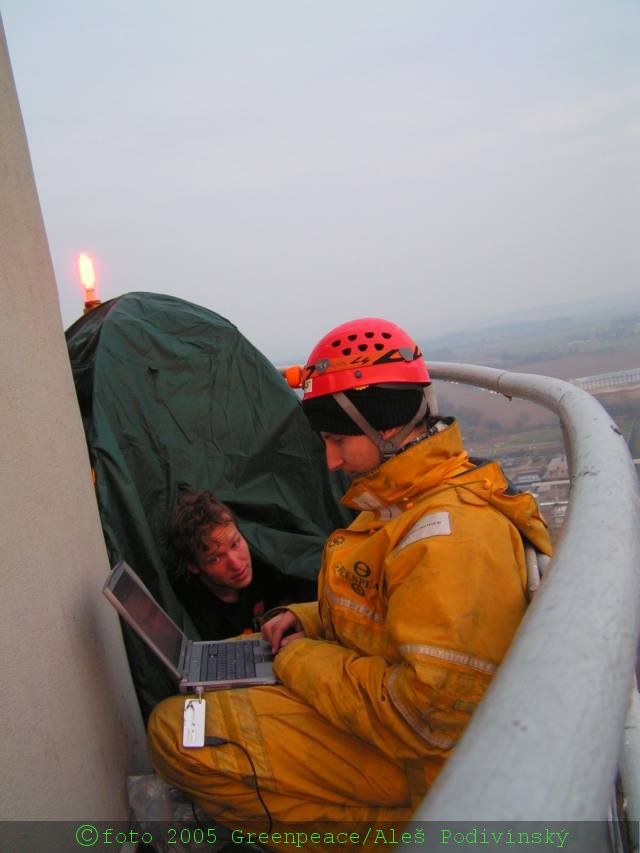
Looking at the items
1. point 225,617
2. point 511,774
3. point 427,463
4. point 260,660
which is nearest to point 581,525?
point 511,774

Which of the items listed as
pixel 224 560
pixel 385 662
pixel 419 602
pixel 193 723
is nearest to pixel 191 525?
pixel 224 560

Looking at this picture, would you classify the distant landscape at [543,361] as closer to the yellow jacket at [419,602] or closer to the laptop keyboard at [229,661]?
the yellow jacket at [419,602]

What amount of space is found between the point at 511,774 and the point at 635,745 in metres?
0.79

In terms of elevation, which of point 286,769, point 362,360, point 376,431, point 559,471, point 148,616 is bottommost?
point 286,769

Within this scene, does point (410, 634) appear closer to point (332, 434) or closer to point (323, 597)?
point (323, 597)

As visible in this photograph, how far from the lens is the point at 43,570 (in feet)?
6.01

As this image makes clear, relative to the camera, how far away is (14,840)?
1457mm

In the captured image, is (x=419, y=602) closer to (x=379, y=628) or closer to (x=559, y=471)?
(x=379, y=628)

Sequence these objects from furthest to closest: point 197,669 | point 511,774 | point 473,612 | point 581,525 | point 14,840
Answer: point 197,669
point 473,612
point 14,840
point 581,525
point 511,774

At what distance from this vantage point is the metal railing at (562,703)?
534 mm

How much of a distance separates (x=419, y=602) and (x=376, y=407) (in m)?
0.69

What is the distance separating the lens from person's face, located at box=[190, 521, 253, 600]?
126 inches

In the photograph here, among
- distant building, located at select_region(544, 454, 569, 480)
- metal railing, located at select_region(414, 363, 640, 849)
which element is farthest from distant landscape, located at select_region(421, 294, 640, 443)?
metal railing, located at select_region(414, 363, 640, 849)

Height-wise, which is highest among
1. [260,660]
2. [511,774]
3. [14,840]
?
[511,774]
